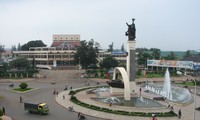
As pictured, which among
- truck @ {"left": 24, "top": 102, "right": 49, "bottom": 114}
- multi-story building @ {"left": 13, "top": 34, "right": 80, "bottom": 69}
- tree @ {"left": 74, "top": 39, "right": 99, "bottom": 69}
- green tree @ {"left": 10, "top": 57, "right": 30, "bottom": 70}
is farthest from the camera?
multi-story building @ {"left": 13, "top": 34, "right": 80, "bottom": 69}

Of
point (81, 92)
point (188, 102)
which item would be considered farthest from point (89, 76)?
point (188, 102)

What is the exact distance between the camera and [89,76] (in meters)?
77.0

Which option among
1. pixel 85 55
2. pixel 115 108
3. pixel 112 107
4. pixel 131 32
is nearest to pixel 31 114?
pixel 112 107

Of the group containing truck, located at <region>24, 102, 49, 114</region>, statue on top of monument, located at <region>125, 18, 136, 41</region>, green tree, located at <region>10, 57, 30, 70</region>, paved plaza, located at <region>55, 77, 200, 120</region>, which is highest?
statue on top of monument, located at <region>125, 18, 136, 41</region>

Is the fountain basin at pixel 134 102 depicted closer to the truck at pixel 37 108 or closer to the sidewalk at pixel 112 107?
the sidewalk at pixel 112 107

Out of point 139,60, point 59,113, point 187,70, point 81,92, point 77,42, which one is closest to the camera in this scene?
point 59,113

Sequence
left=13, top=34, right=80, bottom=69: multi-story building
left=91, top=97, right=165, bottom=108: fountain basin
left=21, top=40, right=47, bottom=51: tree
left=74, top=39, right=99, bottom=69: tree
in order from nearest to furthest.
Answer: left=91, top=97, right=165, bottom=108: fountain basin < left=74, top=39, right=99, bottom=69: tree < left=13, top=34, right=80, bottom=69: multi-story building < left=21, top=40, right=47, bottom=51: tree

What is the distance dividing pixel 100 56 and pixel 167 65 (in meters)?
31.6

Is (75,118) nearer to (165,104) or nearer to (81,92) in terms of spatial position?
(165,104)

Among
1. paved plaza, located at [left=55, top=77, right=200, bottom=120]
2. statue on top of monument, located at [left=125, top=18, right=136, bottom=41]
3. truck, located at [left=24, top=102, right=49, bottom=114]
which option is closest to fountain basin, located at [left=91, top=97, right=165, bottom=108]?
paved plaza, located at [left=55, top=77, right=200, bottom=120]

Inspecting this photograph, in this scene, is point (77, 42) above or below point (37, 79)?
above

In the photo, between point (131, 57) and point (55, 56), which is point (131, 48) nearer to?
point (131, 57)

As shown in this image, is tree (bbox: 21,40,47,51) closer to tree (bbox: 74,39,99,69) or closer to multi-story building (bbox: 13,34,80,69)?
multi-story building (bbox: 13,34,80,69)

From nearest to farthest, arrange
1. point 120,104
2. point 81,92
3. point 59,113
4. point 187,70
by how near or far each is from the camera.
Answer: point 59,113
point 120,104
point 81,92
point 187,70
